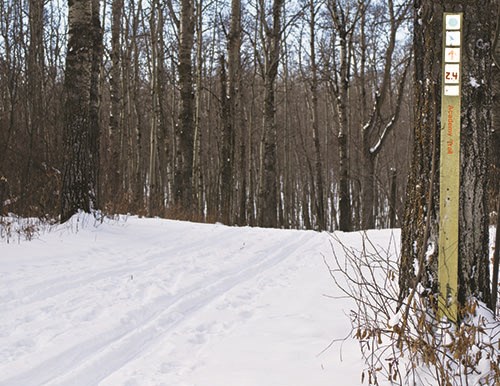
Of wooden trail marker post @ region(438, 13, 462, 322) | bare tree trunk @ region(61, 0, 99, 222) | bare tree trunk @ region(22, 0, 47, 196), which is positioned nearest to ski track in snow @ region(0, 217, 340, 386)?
bare tree trunk @ region(61, 0, 99, 222)

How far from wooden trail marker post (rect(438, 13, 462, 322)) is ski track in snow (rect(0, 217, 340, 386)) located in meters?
1.63

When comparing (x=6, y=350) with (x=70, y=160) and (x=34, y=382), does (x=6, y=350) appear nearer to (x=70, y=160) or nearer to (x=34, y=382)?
(x=34, y=382)

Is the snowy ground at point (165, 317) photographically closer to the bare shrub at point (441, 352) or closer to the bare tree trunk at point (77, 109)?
the bare shrub at point (441, 352)

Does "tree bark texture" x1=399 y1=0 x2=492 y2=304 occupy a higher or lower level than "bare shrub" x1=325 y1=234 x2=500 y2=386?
higher

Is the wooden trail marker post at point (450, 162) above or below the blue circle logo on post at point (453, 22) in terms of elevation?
below

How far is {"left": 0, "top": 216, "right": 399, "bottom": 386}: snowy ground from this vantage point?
8.50ft

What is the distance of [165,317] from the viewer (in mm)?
3607

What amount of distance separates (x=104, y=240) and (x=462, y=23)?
5.68m

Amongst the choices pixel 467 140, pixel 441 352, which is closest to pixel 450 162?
pixel 467 140

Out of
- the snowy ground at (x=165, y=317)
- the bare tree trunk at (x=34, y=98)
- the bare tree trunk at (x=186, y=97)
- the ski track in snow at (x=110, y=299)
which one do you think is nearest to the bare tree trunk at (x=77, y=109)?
the ski track in snow at (x=110, y=299)

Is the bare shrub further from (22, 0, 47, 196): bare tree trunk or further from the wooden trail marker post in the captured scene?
(22, 0, 47, 196): bare tree trunk

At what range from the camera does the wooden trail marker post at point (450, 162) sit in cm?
242

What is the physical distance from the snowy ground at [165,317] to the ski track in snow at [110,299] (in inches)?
0.4

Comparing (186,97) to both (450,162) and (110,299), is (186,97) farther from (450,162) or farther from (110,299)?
(450,162)
